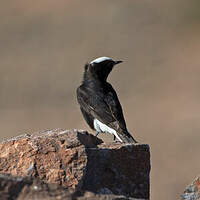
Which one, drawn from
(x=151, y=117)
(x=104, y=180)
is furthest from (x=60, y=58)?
(x=104, y=180)

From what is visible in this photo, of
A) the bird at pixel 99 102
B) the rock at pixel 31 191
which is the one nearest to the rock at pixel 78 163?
the rock at pixel 31 191

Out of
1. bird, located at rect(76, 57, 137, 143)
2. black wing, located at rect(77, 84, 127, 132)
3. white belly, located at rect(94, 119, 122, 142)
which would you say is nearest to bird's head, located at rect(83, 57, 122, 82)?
bird, located at rect(76, 57, 137, 143)

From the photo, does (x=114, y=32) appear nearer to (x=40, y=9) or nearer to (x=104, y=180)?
(x=40, y=9)

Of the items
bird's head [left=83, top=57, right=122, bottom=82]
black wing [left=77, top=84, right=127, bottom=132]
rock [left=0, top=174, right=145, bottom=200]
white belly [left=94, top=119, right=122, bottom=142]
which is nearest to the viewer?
rock [left=0, top=174, right=145, bottom=200]

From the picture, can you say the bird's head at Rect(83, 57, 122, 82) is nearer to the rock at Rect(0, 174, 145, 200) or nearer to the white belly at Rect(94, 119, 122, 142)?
the white belly at Rect(94, 119, 122, 142)

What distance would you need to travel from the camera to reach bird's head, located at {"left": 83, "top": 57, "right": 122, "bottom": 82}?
1028 cm

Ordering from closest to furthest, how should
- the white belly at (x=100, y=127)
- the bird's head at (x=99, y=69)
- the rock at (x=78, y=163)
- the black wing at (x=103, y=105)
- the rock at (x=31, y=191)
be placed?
the rock at (x=31, y=191) → the rock at (x=78, y=163) → the black wing at (x=103, y=105) → the white belly at (x=100, y=127) → the bird's head at (x=99, y=69)

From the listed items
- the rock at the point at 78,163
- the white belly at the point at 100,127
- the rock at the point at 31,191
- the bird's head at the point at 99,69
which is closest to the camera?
the rock at the point at 31,191

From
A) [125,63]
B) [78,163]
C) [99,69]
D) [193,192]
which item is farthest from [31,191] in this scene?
[125,63]

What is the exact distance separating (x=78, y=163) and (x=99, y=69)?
5039 mm

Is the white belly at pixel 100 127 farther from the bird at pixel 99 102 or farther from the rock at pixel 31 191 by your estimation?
the rock at pixel 31 191

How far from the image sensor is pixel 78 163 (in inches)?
214

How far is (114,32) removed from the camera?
108ft

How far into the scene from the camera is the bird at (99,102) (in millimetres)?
9617
